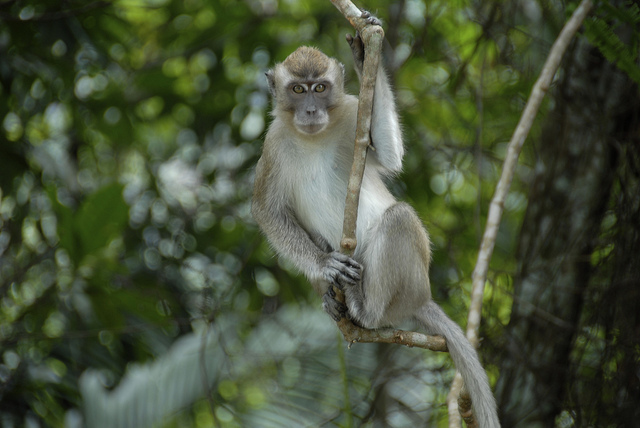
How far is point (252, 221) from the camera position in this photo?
759 cm

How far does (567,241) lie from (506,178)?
Answer: 1.40 metres

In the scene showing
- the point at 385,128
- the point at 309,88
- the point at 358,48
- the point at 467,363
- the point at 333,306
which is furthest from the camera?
the point at 309,88

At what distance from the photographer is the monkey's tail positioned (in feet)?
13.9

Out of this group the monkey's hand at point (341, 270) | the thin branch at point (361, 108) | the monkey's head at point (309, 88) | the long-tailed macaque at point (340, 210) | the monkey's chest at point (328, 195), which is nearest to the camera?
the thin branch at point (361, 108)

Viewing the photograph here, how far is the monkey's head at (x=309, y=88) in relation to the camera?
4793 mm

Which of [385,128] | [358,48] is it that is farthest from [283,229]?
[358,48]

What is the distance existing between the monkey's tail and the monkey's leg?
12cm

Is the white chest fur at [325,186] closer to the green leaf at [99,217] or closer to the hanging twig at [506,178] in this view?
the hanging twig at [506,178]

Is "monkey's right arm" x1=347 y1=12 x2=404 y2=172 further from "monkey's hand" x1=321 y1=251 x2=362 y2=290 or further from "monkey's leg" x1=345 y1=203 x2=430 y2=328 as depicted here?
"monkey's hand" x1=321 y1=251 x2=362 y2=290

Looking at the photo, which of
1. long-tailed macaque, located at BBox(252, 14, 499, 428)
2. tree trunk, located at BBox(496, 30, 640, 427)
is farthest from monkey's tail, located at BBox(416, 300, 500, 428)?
tree trunk, located at BBox(496, 30, 640, 427)

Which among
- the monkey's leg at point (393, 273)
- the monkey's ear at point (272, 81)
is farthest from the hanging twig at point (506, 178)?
the monkey's ear at point (272, 81)

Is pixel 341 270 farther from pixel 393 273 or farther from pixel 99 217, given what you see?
pixel 99 217

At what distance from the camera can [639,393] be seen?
5215mm

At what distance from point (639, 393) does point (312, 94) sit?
131 inches
